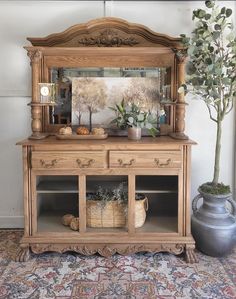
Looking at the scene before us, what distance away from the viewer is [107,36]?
2.73 metres

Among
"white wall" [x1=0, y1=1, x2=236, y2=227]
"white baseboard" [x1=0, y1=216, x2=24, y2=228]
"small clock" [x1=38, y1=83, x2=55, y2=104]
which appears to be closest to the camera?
"small clock" [x1=38, y1=83, x2=55, y2=104]

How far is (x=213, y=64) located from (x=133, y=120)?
76 centimetres

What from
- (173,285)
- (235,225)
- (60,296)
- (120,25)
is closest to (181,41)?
(120,25)

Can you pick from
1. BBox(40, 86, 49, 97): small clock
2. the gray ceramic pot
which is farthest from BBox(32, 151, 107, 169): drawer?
the gray ceramic pot

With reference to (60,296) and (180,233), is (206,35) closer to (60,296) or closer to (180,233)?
(180,233)

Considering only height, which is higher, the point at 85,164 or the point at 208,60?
the point at 208,60

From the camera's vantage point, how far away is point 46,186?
2518 millimetres

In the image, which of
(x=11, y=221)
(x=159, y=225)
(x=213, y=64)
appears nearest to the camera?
(x=213, y=64)

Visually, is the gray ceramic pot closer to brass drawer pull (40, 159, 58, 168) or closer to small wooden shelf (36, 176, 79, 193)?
small wooden shelf (36, 176, 79, 193)

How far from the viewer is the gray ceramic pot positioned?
240 centimetres

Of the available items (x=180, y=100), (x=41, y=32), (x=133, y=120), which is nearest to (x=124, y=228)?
(x=133, y=120)

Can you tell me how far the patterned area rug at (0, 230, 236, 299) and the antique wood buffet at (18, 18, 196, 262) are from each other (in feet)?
0.29

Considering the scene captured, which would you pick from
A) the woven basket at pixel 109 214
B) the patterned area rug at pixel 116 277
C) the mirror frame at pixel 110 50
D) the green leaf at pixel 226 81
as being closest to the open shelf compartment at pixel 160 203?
the woven basket at pixel 109 214

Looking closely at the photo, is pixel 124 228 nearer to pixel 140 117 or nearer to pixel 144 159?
pixel 144 159
